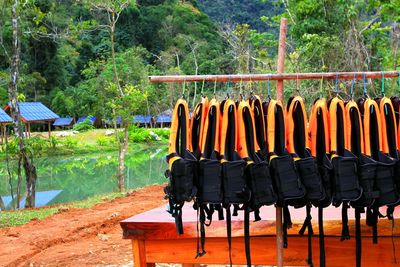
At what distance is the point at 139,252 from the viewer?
117 inches

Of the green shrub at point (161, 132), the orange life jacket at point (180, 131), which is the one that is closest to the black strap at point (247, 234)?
the orange life jacket at point (180, 131)

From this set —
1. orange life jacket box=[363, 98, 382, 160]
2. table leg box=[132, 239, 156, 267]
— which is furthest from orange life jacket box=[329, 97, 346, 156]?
table leg box=[132, 239, 156, 267]

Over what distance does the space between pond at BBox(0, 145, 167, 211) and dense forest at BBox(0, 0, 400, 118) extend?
2.38m

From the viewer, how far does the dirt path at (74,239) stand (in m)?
5.59

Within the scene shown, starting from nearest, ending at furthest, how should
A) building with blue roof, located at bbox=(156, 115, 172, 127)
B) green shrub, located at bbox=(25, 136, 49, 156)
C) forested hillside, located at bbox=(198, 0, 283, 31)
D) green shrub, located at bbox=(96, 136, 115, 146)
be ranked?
1. green shrub, located at bbox=(25, 136, 49, 156)
2. green shrub, located at bbox=(96, 136, 115, 146)
3. building with blue roof, located at bbox=(156, 115, 172, 127)
4. forested hillside, located at bbox=(198, 0, 283, 31)

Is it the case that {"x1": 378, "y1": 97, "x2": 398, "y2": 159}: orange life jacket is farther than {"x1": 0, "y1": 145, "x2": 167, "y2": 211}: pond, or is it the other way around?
{"x1": 0, "y1": 145, "x2": 167, "y2": 211}: pond

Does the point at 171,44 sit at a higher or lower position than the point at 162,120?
higher

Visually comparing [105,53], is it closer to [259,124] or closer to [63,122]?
[63,122]

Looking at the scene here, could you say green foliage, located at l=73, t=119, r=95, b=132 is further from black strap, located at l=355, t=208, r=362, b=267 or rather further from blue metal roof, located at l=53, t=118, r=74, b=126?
black strap, located at l=355, t=208, r=362, b=267

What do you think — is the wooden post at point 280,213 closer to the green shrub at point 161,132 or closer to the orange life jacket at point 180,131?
the orange life jacket at point 180,131

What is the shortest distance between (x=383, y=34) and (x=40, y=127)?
24.6 m

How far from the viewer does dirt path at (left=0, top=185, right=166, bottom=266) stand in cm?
559

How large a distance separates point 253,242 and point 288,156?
695 millimetres

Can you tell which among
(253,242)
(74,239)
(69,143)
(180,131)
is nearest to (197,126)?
(180,131)
